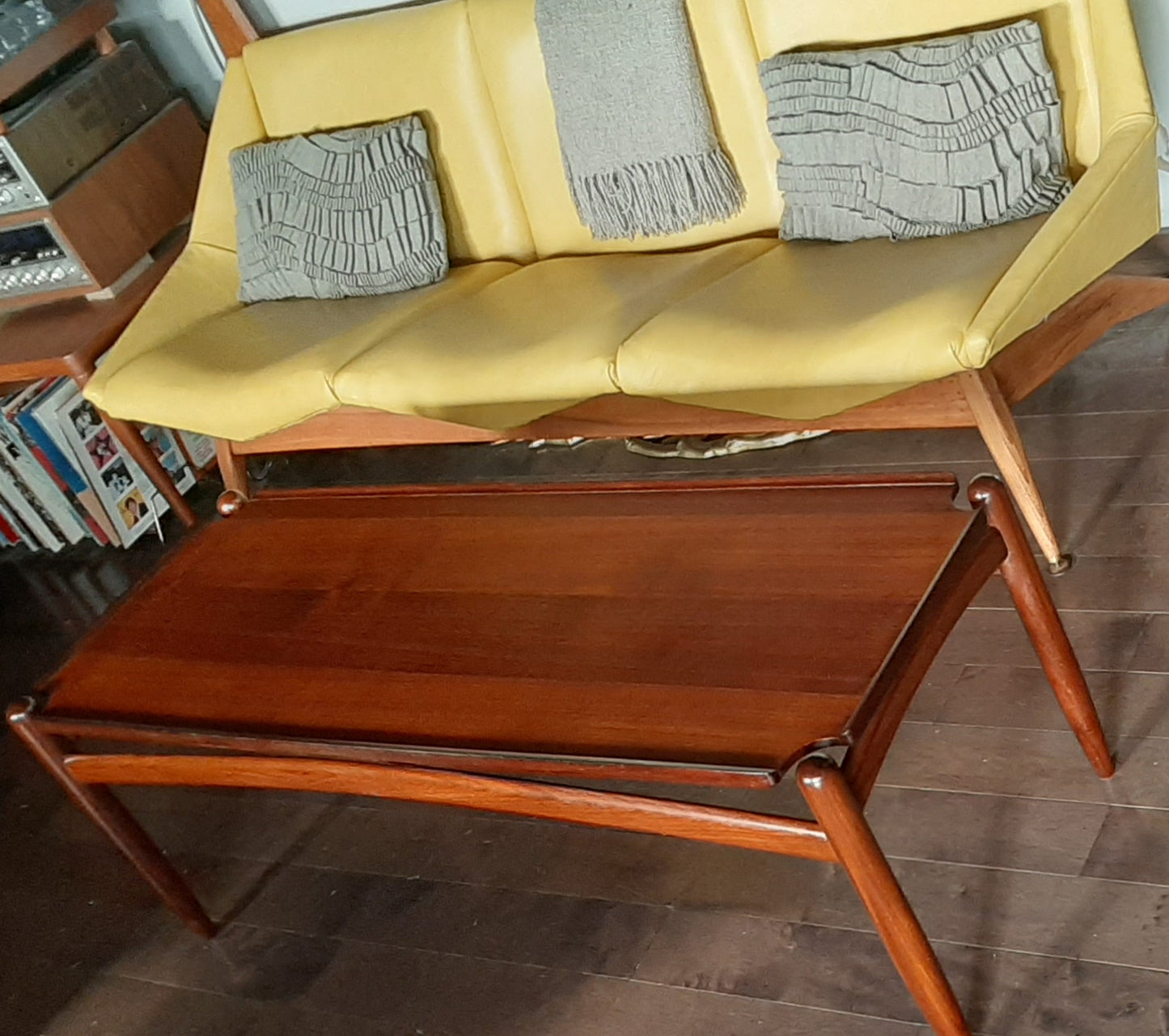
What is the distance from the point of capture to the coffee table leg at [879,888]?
1220 millimetres

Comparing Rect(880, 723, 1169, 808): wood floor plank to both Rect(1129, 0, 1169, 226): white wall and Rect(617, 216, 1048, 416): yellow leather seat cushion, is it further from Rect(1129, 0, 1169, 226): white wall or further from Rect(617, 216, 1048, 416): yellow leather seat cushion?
A: Rect(1129, 0, 1169, 226): white wall

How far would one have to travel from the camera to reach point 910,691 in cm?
135

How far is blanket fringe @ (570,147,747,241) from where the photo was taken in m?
2.53

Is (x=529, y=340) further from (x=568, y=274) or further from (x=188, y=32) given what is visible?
(x=188, y=32)

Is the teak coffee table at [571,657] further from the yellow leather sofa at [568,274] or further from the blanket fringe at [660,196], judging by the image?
the blanket fringe at [660,196]

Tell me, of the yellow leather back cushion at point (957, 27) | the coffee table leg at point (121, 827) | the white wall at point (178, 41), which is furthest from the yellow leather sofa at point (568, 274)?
the coffee table leg at point (121, 827)

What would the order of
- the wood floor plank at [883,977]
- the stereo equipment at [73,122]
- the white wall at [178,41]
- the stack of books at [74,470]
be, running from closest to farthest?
the wood floor plank at [883,977]
the stereo equipment at [73,122]
the stack of books at [74,470]
the white wall at [178,41]

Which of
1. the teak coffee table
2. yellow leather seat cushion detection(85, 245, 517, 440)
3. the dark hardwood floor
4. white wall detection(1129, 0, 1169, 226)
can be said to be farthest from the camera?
yellow leather seat cushion detection(85, 245, 517, 440)

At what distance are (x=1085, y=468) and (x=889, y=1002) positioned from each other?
1.10 metres

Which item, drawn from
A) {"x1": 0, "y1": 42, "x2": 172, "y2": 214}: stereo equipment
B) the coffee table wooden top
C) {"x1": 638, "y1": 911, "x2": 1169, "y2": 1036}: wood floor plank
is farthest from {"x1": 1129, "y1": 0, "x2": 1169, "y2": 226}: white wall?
{"x1": 0, "y1": 42, "x2": 172, "y2": 214}: stereo equipment

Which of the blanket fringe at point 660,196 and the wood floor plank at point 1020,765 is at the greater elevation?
the blanket fringe at point 660,196

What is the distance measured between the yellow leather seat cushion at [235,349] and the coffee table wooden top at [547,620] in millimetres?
496

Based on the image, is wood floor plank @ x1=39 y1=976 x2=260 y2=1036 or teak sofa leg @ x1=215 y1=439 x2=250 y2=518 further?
teak sofa leg @ x1=215 y1=439 x2=250 y2=518

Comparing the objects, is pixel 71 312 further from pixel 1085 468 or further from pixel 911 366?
pixel 1085 468
